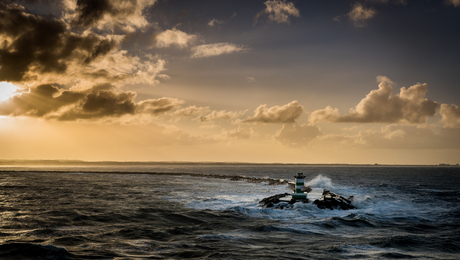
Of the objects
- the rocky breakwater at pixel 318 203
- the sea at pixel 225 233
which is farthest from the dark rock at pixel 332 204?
the sea at pixel 225 233

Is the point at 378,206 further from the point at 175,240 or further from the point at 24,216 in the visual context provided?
the point at 24,216

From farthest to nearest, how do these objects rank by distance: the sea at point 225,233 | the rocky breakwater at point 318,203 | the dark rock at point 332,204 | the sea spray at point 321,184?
the sea spray at point 321,184, the rocky breakwater at point 318,203, the dark rock at point 332,204, the sea at point 225,233

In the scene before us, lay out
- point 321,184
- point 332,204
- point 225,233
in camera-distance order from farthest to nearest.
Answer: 1. point 321,184
2. point 332,204
3. point 225,233

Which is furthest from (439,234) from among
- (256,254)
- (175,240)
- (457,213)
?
(175,240)

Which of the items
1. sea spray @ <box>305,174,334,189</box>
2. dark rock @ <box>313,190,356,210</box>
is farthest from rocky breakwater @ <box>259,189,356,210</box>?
sea spray @ <box>305,174,334,189</box>

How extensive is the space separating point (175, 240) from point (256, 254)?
4.74 meters

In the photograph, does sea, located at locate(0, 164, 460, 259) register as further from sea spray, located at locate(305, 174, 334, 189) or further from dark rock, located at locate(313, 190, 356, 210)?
sea spray, located at locate(305, 174, 334, 189)

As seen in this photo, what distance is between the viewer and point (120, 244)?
14016mm

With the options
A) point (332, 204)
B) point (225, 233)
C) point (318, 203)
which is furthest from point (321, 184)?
point (225, 233)

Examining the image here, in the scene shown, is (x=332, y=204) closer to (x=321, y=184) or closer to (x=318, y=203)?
(x=318, y=203)

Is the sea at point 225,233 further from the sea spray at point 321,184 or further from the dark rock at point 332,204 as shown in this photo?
the sea spray at point 321,184

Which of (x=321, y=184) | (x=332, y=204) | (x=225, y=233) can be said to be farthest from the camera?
(x=321, y=184)

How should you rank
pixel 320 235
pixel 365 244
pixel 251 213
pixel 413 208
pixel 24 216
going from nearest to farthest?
pixel 365 244
pixel 320 235
pixel 24 216
pixel 251 213
pixel 413 208

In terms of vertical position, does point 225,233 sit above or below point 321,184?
above
